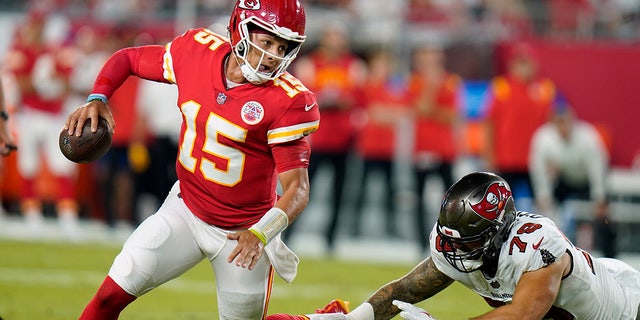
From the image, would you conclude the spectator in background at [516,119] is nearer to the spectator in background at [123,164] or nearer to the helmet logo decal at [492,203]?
the spectator in background at [123,164]

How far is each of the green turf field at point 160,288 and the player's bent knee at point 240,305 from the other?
190 cm

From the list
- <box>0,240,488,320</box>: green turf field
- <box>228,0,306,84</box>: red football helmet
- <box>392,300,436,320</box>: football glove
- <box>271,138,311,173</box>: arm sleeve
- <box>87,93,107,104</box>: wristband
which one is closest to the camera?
<box>392,300,436,320</box>: football glove

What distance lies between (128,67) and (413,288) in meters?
1.77

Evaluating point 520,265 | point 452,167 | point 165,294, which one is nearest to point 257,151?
point 520,265

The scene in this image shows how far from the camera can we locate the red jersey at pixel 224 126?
471cm

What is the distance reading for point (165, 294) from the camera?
25.8 ft

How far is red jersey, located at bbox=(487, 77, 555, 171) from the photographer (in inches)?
413

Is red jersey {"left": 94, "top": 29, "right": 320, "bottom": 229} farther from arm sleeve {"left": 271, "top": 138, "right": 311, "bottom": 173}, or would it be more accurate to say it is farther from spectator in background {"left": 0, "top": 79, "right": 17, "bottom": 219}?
spectator in background {"left": 0, "top": 79, "right": 17, "bottom": 219}

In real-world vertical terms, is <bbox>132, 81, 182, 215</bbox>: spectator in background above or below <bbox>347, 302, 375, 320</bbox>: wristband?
below

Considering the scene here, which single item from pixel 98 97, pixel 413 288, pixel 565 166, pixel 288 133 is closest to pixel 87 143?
pixel 98 97

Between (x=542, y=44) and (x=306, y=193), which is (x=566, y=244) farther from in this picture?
(x=542, y=44)

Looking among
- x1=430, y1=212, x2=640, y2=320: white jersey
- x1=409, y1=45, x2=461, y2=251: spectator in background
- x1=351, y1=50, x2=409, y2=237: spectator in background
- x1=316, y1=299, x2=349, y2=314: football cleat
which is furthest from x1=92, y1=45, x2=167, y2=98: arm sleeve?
x1=351, y1=50, x2=409, y2=237: spectator in background

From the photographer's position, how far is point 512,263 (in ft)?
13.9

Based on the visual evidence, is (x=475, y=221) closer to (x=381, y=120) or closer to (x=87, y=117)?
(x=87, y=117)
